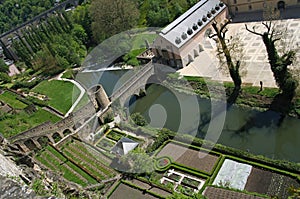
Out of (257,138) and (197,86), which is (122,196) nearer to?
(257,138)

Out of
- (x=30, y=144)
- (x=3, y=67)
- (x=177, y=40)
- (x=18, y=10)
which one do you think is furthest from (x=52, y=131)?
(x=18, y=10)

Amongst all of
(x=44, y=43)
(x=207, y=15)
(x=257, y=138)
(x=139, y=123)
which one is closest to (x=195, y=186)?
(x=257, y=138)

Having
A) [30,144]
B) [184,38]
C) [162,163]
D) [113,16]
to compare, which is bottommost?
[162,163]

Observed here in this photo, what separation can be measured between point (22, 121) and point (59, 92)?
9339mm

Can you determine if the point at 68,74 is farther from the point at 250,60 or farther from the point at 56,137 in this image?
the point at 250,60

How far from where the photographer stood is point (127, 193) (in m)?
26.5

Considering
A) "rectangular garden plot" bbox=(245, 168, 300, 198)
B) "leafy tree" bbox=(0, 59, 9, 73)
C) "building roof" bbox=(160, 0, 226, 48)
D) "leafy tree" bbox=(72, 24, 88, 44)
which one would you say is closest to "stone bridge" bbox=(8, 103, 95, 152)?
"building roof" bbox=(160, 0, 226, 48)

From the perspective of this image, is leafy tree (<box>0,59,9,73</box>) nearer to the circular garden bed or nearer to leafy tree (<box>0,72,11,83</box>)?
leafy tree (<box>0,72,11,83</box>)

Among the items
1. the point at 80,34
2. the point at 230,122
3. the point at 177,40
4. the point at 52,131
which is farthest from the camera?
the point at 80,34

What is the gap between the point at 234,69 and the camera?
3525 centimetres

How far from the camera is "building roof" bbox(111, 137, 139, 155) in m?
29.7

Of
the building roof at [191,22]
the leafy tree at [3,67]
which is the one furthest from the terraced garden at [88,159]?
the leafy tree at [3,67]

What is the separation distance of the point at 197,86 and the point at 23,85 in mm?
31576

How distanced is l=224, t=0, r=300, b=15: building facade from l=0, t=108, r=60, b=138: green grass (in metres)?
34.1
